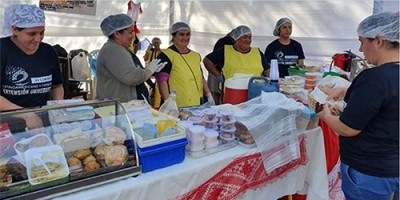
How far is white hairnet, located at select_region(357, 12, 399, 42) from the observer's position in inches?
47.2

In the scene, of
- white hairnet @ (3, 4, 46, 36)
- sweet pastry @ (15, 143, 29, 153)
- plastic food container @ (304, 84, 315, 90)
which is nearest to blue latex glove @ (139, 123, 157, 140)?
sweet pastry @ (15, 143, 29, 153)

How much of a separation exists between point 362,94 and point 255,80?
2.59ft

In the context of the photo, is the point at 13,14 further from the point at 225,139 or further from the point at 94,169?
the point at 225,139

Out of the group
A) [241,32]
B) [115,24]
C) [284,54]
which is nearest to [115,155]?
[115,24]

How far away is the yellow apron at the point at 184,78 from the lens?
2389 mm

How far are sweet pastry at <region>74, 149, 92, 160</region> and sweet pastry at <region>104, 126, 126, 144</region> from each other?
0.08 metres

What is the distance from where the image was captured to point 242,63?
2.74m

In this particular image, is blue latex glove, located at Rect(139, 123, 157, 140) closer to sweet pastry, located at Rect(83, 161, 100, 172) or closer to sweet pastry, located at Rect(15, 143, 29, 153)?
sweet pastry, located at Rect(83, 161, 100, 172)

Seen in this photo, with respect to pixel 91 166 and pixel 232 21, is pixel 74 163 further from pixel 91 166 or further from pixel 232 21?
pixel 232 21

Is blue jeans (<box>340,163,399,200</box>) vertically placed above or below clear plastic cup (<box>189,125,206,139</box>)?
below

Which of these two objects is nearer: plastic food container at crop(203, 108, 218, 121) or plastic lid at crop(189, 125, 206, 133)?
plastic lid at crop(189, 125, 206, 133)

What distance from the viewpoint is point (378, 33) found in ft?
4.02

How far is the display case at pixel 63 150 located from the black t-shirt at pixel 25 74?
0.48m

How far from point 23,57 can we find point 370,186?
1651mm
